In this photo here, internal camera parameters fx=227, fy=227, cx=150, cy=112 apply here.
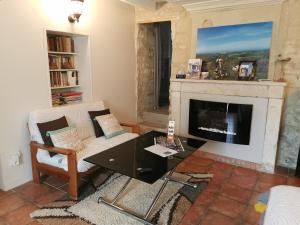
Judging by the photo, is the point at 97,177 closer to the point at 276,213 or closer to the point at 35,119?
the point at 35,119

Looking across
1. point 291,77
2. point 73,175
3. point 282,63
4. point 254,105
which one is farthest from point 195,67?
point 73,175

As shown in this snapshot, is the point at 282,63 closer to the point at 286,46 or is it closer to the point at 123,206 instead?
the point at 286,46

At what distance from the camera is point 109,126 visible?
3.18 m

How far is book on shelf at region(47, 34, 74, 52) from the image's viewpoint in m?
3.07

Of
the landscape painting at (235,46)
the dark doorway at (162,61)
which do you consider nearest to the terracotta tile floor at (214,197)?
the landscape painting at (235,46)

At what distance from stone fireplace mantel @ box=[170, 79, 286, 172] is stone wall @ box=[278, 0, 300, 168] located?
0.73 feet

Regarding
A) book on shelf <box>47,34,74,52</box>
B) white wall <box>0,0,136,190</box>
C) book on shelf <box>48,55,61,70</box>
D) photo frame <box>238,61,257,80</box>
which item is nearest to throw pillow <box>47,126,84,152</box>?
white wall <box>0,0,136,190</box>

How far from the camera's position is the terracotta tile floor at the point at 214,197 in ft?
6.94

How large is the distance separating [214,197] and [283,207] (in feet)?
4.38

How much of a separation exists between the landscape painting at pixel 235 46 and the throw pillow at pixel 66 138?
7.20ft

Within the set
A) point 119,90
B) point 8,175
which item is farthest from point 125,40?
point 8,175

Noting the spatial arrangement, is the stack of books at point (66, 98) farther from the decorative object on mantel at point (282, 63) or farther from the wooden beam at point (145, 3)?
the decorative object on mantel at point (282, 63)

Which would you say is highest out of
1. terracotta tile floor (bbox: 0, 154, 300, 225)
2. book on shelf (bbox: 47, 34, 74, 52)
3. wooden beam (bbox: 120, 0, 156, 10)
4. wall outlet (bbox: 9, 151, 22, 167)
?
wooden beam (bbox: 120, 0, 156, 10)

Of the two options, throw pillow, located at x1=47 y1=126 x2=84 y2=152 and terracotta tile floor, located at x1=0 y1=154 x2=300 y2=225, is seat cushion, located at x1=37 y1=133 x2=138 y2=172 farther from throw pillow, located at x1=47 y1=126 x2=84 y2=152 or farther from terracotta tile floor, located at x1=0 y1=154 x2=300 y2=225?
terracotta tile floor, located at x1=0 y1=154 x2=300 y2=225
